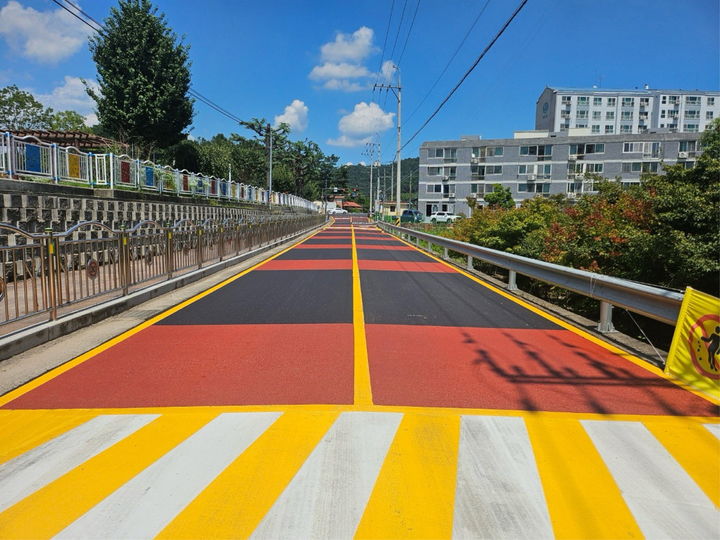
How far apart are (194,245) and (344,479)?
9.85 metres

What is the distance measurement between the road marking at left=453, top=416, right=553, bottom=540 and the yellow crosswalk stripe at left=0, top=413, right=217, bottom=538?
1971 mm

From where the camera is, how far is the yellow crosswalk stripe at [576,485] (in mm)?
2578

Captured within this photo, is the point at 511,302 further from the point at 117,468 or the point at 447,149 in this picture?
the point at 447,149

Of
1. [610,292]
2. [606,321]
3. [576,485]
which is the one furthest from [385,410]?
[606,321]

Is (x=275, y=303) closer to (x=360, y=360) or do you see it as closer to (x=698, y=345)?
(x=360, y=360)

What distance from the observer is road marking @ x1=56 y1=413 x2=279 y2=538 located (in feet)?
8.34

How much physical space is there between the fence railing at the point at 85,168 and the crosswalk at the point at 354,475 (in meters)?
9.41

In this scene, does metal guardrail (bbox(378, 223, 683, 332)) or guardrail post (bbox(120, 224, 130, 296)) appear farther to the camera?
guardrail post (bbox(120, 224, 130, 296))

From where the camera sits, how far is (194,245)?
11.8 meters

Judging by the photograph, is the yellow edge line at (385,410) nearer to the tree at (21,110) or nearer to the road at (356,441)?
the road at (356,441)

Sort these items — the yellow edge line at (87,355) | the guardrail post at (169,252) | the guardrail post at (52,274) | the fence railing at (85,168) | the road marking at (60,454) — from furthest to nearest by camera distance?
1. the fence railing at (85,168)
2. the guardrail post at (169,252)
3. the guardrail post at (52,274)
4. the yellow edge line at (87,355)
5. the road marking at (60,454)

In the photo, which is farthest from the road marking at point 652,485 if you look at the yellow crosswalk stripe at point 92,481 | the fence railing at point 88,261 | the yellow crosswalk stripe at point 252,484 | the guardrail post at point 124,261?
the guardrail post at point 124,261

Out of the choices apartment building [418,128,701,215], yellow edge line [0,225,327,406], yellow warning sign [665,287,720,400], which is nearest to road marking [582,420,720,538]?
yellow warning sign [665,287,720,400]

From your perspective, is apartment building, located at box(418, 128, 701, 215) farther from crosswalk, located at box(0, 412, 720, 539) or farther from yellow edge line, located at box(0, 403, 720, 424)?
crosswalk, located at box(0, 412, 720, 539)
